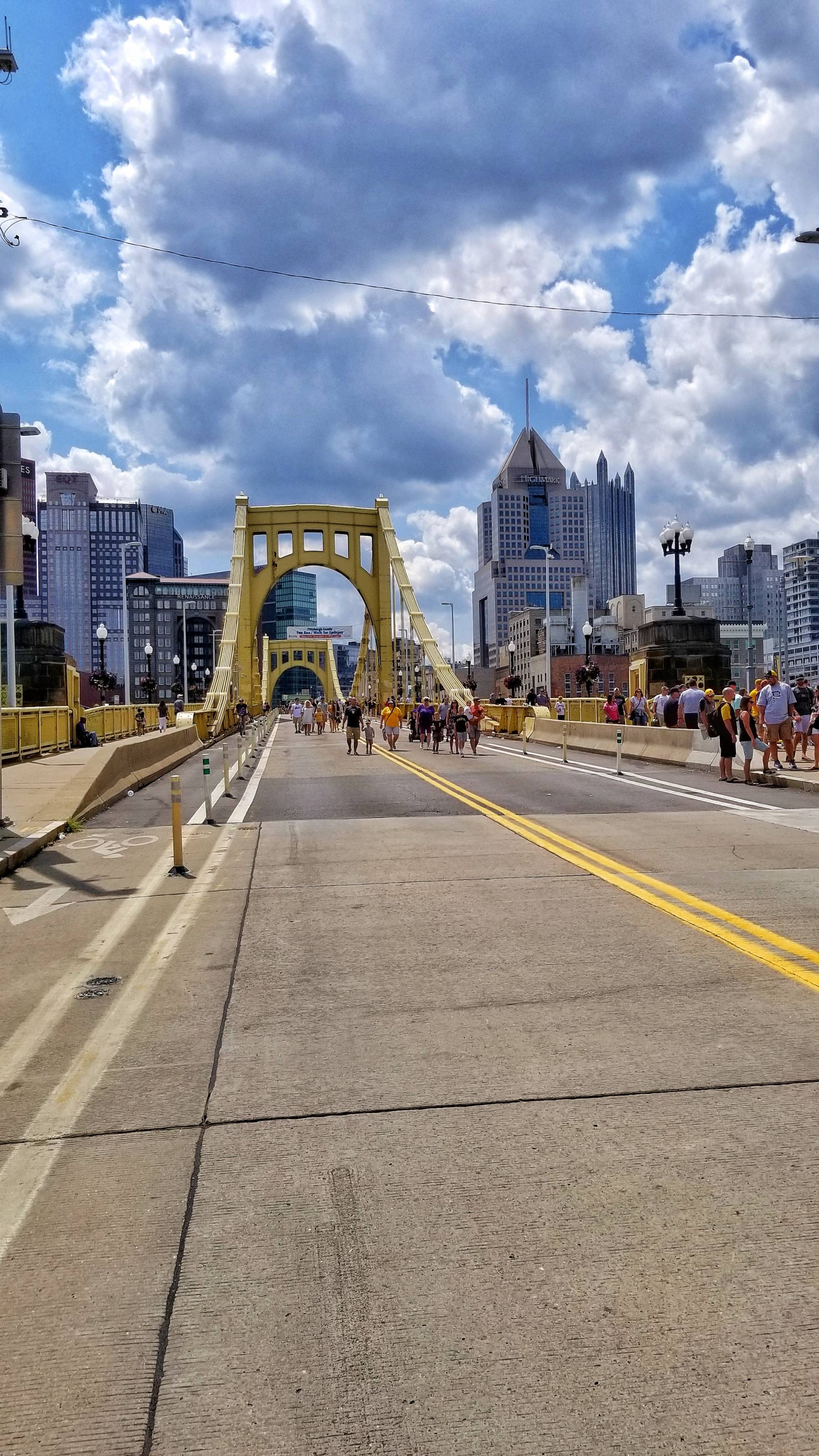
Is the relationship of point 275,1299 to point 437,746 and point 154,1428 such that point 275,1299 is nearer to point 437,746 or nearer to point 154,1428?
point 154,1428

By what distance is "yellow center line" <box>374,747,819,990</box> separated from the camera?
21.8 feet

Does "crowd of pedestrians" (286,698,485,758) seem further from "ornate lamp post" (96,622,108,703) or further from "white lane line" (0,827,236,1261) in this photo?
"white lane line" (0,827,236,1261)

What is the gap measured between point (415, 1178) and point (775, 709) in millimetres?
16681

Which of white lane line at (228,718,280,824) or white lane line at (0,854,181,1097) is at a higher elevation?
white lane line at (228,718,280,824)

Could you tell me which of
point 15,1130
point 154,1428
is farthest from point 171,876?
point 154,1428

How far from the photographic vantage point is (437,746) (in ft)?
108

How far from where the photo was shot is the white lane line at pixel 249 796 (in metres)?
A: 16.0

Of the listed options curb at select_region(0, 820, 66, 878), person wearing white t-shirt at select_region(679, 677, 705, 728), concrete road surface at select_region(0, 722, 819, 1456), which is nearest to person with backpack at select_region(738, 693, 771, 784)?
person wearing white t-shirt at select_region(679, 677, 705, 728)

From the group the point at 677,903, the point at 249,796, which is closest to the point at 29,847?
the point at 249,796

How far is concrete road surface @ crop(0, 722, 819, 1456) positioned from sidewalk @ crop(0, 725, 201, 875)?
4889 mm

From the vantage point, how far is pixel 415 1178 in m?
3.78

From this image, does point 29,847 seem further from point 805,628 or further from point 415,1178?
point 805,628

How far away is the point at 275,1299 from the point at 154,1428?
0.55 meters

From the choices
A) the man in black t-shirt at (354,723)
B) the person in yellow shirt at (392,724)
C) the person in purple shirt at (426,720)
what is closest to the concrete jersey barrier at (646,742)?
the person in purple shirt at (426,720)
